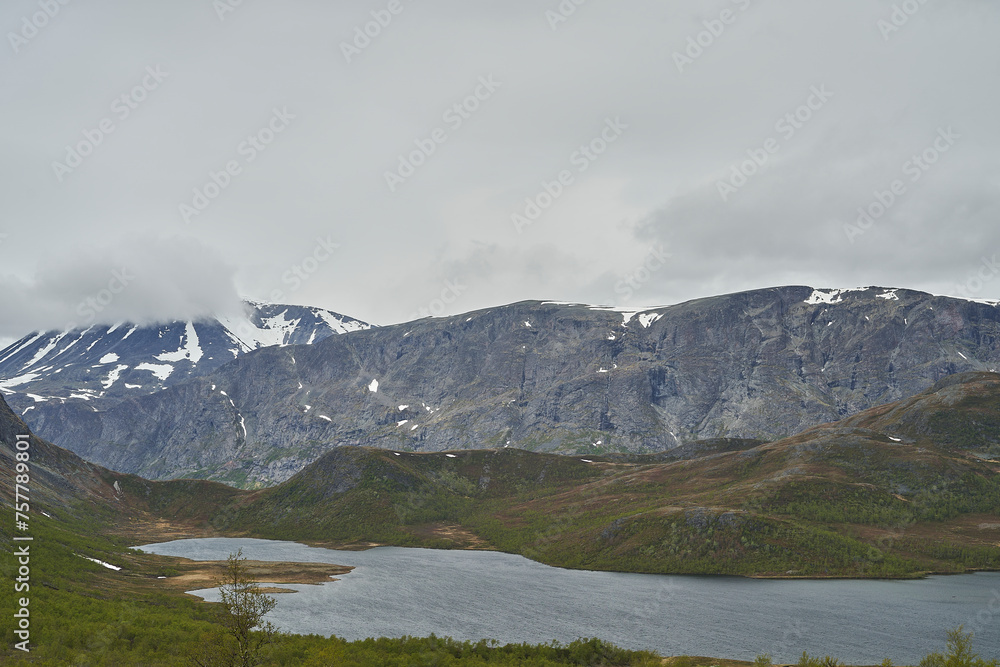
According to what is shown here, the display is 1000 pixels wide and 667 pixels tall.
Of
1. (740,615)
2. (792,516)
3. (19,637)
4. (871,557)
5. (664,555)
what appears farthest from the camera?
(792,516)

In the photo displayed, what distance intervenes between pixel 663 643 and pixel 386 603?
202 ft

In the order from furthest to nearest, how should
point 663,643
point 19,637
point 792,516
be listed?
point 792,516 → point 663,643 → point 19,637

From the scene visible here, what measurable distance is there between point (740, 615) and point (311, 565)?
122 m

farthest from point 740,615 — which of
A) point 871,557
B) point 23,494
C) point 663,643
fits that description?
point 23,494

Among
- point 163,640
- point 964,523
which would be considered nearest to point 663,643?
point 163,640

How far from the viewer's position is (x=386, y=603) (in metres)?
134

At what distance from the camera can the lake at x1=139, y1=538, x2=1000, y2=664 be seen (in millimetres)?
103375

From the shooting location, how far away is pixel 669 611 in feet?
412

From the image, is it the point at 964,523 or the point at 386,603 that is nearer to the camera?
the point at 386,603

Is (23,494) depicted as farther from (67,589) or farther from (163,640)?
(163,640)

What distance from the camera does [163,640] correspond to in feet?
242

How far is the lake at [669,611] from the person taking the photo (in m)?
103

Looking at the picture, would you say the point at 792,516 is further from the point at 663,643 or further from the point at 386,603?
the point at 386,603

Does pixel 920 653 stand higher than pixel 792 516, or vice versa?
pixel 792 516
